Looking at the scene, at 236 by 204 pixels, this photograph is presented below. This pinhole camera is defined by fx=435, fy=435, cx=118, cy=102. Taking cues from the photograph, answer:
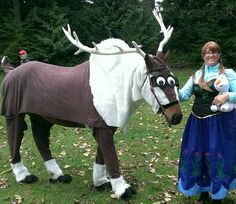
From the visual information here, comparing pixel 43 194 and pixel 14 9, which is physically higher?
pixel 14 9

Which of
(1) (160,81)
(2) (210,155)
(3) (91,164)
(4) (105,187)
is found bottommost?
(3) (91,164)

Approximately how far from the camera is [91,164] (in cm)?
700

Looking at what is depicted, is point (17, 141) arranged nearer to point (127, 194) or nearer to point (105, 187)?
point (105, 187)

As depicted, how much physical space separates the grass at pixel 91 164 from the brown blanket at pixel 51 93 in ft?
3.54

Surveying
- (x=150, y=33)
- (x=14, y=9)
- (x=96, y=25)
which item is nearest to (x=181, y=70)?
(x=150, y=33)

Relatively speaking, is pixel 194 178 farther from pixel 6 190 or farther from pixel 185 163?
pixel 6 190

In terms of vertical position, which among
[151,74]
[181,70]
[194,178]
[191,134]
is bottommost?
[181,70]

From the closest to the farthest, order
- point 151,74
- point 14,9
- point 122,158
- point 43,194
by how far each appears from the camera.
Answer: point 151,74 → point 43,194 → point 122,158 → point 14,9

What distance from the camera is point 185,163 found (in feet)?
16.5

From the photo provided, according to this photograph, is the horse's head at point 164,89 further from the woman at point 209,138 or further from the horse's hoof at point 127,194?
the horse's hoof at point 127,194

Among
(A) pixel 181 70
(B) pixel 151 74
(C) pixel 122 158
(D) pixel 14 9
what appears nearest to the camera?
(B) pixel 151 74

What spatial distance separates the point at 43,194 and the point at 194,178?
2040mm

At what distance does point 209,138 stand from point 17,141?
102 inches

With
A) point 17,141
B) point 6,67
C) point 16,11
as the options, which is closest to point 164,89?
point 17,141
